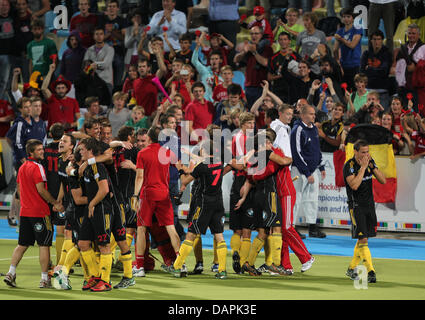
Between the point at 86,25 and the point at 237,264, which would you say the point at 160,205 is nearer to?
the point at 237,264

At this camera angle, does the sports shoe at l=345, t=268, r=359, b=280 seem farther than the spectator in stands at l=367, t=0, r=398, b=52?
No

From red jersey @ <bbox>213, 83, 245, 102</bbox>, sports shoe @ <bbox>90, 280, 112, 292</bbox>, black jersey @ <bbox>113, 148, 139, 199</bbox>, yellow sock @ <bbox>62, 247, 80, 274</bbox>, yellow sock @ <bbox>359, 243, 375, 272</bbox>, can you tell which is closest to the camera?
sports shoe @ <bbox>90, 280, 112, 292</bbox>

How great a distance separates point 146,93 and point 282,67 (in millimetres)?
3328

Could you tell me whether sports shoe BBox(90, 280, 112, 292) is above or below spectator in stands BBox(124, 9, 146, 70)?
below

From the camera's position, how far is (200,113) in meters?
18.3

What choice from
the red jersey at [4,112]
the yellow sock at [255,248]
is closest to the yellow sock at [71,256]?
the yellow sock at [255,248]

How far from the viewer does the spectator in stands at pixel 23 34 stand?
22.4 metres

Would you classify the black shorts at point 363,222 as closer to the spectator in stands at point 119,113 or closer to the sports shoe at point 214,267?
the sports shoe at point 214,267

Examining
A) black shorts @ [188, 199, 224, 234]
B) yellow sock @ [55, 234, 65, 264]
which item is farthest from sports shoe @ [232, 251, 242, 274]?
yellow sock @ [55, 234, 65, 264]

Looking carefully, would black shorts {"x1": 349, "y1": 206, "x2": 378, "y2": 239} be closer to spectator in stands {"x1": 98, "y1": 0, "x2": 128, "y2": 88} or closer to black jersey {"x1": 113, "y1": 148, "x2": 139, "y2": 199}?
black jersey {"x1": 113, "y1": 148, "x2": 139, "y2": 199}

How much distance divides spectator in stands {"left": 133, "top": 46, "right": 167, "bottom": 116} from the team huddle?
20.5 feet

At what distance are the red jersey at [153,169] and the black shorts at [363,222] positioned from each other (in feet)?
9.49

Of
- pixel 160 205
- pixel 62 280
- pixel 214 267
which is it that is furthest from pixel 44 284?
pixel 214 267

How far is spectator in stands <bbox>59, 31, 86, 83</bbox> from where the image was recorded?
21719 mm
